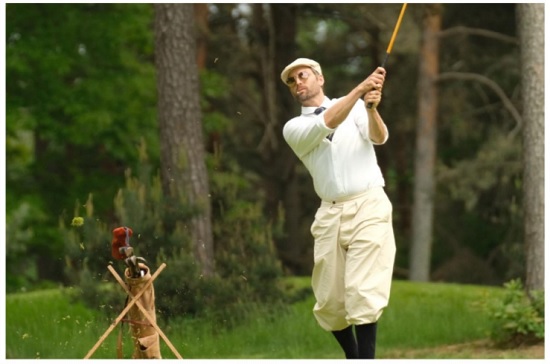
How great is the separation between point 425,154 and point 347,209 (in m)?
16.6

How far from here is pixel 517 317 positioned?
10.7m

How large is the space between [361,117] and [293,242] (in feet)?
53.7

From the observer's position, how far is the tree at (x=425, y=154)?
23.0 metres

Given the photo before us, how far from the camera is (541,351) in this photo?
10.4m

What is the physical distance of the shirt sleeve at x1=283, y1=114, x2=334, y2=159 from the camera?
6.80 meters

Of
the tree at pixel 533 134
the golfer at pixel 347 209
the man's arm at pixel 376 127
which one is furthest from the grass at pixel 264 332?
the man's arm at pixel 376 127

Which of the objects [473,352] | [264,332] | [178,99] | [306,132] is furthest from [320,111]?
[178,99]

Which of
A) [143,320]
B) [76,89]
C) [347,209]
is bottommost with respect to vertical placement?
[143,320]

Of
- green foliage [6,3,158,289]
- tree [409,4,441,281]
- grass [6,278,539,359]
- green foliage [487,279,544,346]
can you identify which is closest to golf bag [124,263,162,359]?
grass [6,278,539,359]

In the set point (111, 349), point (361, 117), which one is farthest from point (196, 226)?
point (361, 117)

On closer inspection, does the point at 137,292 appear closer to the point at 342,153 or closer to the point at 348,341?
the point at 348,341

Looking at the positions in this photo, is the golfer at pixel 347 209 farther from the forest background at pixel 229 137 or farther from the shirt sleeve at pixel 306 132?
the forest background at pixel 229 137

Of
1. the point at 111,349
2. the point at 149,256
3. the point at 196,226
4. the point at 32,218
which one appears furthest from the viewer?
the point at 32,218

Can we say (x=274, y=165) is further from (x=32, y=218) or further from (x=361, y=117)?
(x=361, y=117)
